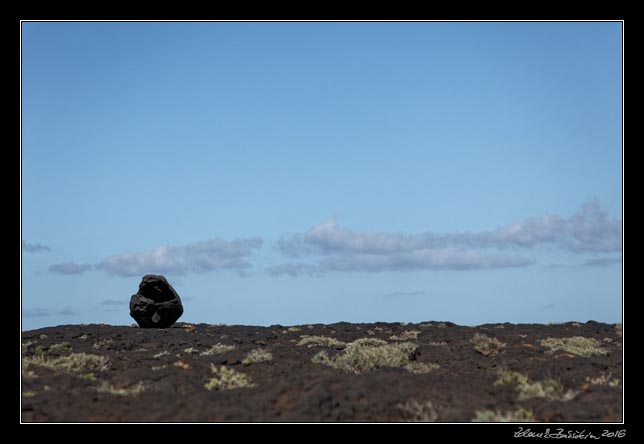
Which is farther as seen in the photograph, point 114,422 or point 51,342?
point 51,342

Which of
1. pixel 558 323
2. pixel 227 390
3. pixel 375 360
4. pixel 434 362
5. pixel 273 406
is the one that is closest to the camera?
pixel 273 406

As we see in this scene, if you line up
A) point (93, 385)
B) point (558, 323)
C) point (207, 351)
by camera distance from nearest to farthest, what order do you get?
point (93, 385), point (207, 351), point (558, 323)

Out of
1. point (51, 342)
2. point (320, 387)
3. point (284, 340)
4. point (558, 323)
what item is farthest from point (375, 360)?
point (558, 323)

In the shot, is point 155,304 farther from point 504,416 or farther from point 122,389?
point 504,416

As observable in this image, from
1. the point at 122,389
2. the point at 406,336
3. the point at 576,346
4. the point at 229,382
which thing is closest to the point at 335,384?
the point at 229,382

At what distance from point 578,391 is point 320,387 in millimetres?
4968

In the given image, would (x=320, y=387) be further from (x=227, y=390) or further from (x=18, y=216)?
(x=18, y=216)

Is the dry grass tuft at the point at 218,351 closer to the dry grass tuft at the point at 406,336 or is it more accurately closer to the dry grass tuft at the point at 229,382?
the dry grass tuft at the point at 229,382

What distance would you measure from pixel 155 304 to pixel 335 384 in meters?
Answer: 19.4

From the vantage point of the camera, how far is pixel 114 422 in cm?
976

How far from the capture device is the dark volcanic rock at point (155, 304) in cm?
2894

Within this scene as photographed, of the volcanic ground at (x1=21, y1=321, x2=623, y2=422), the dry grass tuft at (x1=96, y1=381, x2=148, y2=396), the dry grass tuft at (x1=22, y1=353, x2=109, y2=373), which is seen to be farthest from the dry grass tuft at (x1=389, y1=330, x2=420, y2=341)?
the dry grass tuft at (x1=96, y1=381, x2=148, y2=396)

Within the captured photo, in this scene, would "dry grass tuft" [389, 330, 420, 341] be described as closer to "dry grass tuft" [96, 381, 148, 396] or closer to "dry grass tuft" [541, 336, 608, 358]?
"dry grass tuft" [541, 336, 608, 358]

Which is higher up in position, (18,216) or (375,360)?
(18,216)
